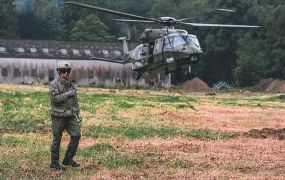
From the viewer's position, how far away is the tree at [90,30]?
121 metres

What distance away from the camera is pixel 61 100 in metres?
12.6

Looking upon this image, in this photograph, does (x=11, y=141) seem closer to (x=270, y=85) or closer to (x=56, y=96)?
(x=56, y=96)

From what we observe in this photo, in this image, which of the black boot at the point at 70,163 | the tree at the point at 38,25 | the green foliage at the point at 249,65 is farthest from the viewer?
the tree at the point at 38,25

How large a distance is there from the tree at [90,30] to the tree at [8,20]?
42.1ft

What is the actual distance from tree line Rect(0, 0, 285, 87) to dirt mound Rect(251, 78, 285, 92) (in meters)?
4.25

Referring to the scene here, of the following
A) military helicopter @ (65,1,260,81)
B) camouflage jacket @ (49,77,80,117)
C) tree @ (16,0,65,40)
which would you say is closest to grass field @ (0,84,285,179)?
camouflage jacket @ (49,77,80,117)

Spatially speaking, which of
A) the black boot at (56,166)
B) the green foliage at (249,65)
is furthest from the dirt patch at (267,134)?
the green foliage at (249,65)

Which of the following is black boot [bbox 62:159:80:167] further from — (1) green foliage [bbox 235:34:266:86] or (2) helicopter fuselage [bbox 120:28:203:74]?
(1) green foliage [bbox 235:34:266:86]

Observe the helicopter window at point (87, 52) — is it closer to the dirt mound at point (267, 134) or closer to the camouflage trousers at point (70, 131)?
the dirt mound at point (267, 134)

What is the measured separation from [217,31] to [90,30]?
29.4 meters

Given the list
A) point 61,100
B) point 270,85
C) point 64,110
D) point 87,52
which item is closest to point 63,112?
point 64,110

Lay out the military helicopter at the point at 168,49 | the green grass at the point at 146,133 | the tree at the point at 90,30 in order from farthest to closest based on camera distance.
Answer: the tree at the point at 90,30, the military helicopter at the point at 168,49, the green grass at the point at 146,133

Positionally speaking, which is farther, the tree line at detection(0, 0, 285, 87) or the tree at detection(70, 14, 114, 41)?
the tree at detection(70, 14, 114, 41)

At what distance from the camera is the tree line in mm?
94625
